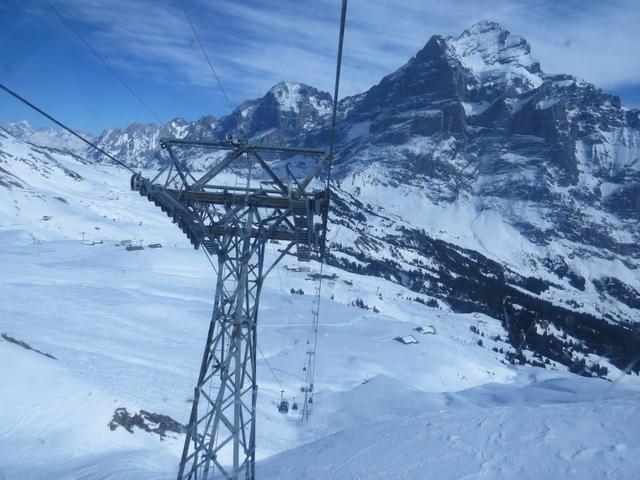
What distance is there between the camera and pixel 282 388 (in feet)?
102

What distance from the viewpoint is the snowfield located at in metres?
11.4

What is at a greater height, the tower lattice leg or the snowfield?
the tower lattice leg

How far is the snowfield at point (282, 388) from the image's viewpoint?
Result: 11398mm

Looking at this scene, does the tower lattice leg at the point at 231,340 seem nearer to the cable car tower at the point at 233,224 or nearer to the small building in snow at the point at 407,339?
the cable car tower at the point at 233,224

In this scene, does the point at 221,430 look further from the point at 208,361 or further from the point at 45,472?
the point at 208,361

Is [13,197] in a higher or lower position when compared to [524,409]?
higher

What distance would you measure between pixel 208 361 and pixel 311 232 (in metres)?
2.77

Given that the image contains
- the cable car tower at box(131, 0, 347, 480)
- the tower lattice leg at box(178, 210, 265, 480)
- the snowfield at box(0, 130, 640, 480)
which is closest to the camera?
the cable car tower at box(131, 0, 347, 480)

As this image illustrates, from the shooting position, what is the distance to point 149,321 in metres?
39.8

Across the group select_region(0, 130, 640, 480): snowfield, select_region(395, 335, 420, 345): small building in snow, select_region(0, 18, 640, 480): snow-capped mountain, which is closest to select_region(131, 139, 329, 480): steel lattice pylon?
select_region(0, 18, 640, 480): snow-capped mountain

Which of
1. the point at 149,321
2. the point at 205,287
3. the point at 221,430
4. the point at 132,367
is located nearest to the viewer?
the point at 221,430

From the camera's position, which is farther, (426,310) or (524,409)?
(426,310)

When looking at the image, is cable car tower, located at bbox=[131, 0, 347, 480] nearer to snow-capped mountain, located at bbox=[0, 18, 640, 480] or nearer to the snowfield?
snow-capped mountain, located at bbox=[0, 18, 640, 480]

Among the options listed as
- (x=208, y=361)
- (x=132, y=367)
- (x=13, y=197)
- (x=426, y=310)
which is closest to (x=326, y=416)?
(x=132, y=367)
